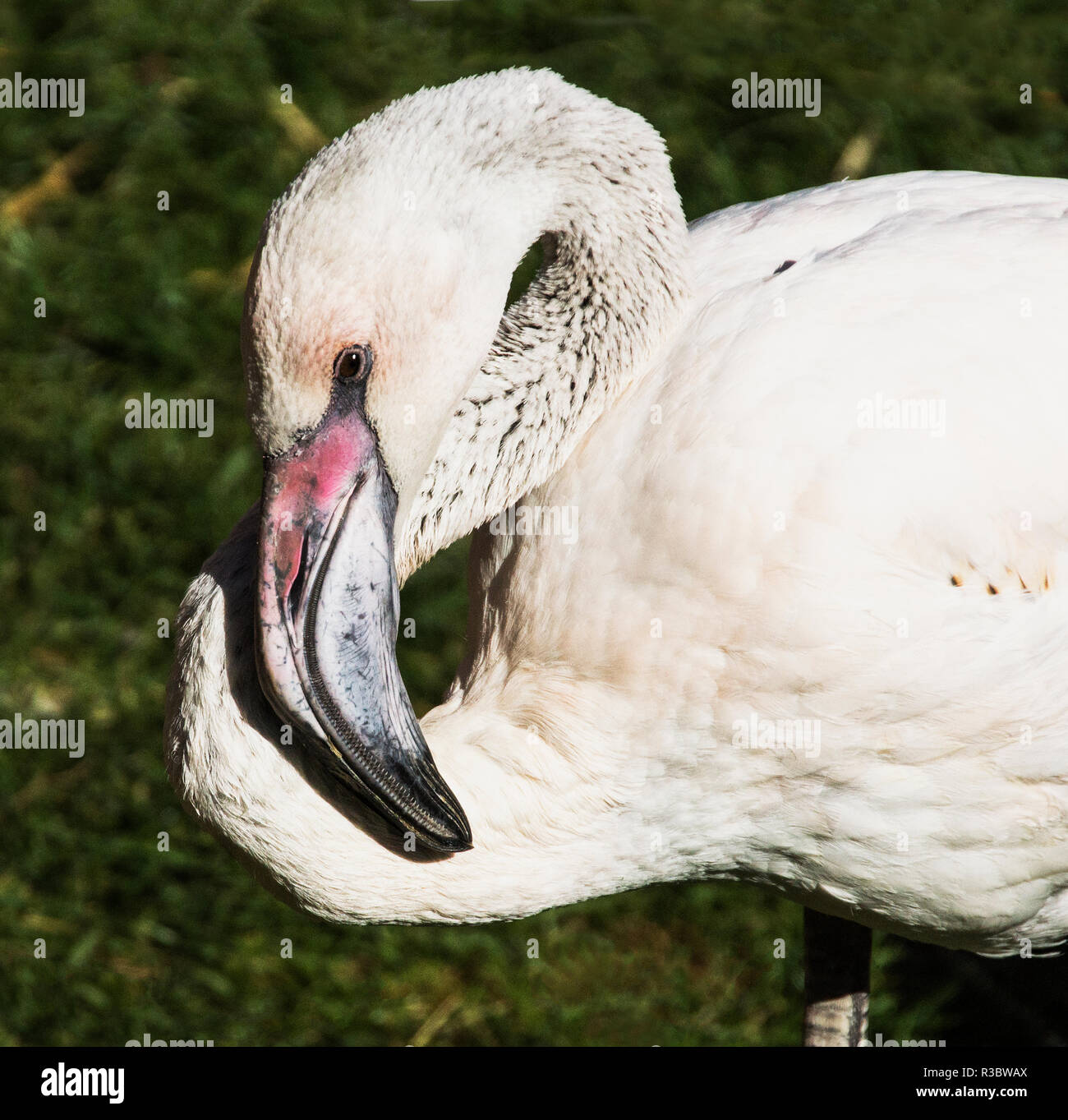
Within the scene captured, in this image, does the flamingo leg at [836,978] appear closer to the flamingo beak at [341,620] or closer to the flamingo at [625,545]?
the flamingo at [625,545]

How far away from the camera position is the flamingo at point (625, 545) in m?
2.19

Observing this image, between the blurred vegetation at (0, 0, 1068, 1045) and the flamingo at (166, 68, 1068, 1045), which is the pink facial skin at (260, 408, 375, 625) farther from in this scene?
the blurred vegetation at (0, 0, 1068, 1045)

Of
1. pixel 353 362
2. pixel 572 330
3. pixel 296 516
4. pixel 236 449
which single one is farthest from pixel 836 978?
pixel 236 449

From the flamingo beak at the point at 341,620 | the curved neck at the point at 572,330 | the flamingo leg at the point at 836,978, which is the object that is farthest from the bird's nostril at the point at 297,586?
the flamingo leg at the point at 836,978

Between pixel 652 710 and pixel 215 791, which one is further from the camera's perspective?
pixel 652 710

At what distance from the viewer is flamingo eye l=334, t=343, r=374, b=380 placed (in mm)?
2137

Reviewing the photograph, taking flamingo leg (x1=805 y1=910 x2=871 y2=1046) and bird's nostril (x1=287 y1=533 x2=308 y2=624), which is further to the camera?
flamingo leg (x1=805 y1=910 x2=871 y2=1046)

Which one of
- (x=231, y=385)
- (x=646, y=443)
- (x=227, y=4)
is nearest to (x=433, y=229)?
(x=646, y=443)

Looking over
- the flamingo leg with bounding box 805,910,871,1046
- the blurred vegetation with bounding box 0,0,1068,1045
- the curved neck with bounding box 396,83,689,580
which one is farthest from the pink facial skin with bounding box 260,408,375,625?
the blurred vegetation with bounding box 0,0,1068,1045

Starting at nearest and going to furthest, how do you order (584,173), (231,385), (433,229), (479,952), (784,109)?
(433,229), (584,173), (479,952), (231,385), (784,109)

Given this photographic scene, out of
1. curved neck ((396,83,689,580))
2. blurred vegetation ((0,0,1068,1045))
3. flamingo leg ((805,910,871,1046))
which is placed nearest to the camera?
curved neck ((396,83,689,580))

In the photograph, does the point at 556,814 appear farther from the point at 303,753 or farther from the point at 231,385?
the point at 231,385
